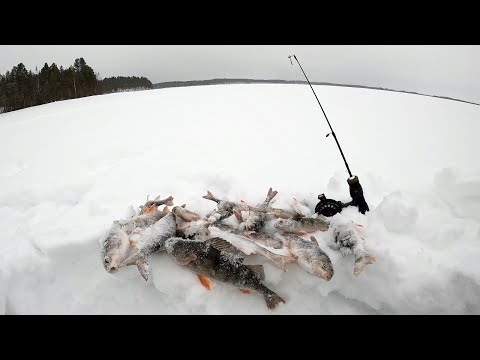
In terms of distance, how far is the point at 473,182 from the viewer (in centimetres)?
409

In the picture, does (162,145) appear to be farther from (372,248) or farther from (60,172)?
(372,248)

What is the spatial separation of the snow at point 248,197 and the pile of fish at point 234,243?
6.7 inches

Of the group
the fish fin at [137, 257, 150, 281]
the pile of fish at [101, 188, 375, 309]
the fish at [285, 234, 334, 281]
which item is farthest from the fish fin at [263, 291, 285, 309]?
the fish fin at [137, 257, 150, 281]

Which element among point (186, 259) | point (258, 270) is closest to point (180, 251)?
point (186, 259)

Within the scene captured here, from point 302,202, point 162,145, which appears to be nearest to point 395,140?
point 302,202

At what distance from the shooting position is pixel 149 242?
3.21 metres

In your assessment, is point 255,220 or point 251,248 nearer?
point 251,248

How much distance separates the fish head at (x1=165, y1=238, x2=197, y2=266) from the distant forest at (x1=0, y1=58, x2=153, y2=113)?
40.2m

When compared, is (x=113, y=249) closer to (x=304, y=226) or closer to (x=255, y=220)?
(x=255, y=220)

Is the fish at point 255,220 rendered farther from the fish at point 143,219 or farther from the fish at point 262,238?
the fish at point 143,219

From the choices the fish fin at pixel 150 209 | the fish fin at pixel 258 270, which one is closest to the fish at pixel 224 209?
the fish fin at pixel 150 209

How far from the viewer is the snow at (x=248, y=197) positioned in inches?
118

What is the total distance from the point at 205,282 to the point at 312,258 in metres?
1.13

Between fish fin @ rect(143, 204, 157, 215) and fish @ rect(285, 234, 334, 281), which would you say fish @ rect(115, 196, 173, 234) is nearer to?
fish fin @ rect(143, 204, 157, 215)
